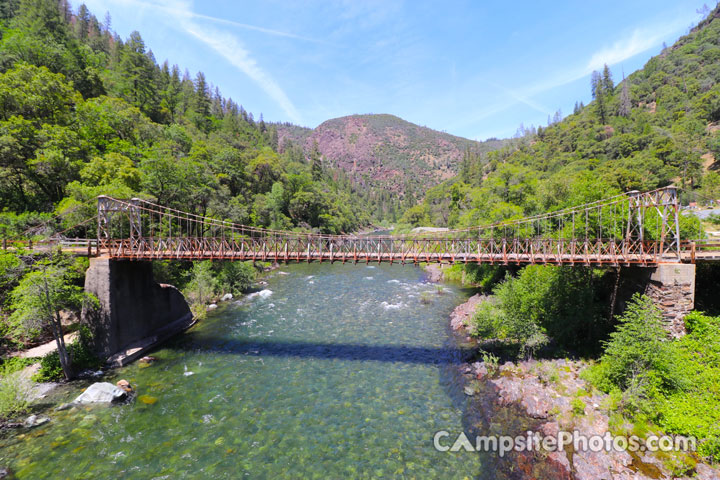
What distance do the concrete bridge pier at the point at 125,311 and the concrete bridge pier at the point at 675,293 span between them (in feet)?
89.4

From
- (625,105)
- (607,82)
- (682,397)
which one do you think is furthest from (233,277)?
(607,82)

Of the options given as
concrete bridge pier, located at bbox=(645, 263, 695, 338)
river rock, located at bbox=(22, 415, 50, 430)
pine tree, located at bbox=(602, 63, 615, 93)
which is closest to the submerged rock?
river rock, located at bbox=(22, 415, 50, 430)

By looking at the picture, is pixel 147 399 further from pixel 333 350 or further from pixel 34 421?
pixel 333 350

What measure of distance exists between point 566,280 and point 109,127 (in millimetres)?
45655

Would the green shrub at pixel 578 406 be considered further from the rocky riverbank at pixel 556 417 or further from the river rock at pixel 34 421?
the river rock at pixel 34 421

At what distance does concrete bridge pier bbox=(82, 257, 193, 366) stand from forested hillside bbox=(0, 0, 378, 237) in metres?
7.97

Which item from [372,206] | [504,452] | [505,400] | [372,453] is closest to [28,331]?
[372,453]

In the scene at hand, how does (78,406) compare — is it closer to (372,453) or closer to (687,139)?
(372,453)

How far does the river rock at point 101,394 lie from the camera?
13.4m

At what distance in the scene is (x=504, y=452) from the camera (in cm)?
1064

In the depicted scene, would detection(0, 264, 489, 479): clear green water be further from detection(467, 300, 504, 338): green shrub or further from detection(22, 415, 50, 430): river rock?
detection(467, 300, 504, 338): green shrub

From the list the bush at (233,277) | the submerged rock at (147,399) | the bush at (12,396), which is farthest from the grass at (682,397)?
the bush at (233,277)

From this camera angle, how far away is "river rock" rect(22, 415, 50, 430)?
464 inches

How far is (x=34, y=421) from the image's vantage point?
1193 centimetres
